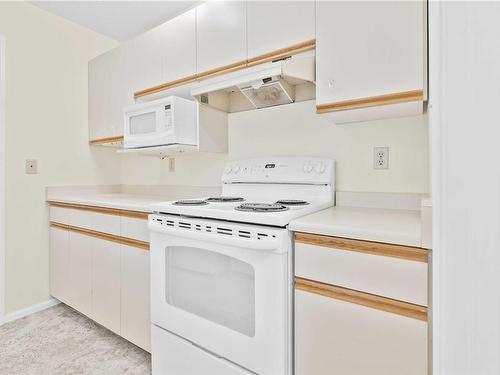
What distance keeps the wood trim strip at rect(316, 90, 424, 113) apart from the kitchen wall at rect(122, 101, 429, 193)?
1.04 ft

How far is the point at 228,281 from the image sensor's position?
48.6 inches

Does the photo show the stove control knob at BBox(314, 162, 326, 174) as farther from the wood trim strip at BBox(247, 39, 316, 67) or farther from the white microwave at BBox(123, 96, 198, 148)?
the white microwave at BBox(123, 96, 198, 148)

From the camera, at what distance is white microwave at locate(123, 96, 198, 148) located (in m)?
1.83

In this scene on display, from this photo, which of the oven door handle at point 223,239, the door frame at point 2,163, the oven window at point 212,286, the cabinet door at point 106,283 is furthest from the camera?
the door frame at point 2,163

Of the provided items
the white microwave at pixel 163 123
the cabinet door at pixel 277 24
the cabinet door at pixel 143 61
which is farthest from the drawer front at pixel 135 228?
the cabinet door at pixel 277 24

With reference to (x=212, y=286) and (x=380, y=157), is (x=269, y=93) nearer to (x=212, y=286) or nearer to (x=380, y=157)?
(x=380, y=157)

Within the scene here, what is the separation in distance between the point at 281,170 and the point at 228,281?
76 cm

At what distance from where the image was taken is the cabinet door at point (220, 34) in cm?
161

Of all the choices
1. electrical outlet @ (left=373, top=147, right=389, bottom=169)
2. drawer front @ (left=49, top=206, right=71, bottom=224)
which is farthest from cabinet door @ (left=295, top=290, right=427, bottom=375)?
drawer front @ (left=49, top=206, right=71, bottom=224)

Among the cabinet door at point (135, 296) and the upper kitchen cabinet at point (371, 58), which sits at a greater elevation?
the upper kitchen cabinet at point (371, 58)

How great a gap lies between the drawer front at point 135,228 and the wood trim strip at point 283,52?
3.50 feet

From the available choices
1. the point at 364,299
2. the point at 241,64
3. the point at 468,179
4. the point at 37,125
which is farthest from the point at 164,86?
→ the point at 468,179

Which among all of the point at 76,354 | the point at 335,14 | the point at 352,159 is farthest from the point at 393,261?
the point at 76,354

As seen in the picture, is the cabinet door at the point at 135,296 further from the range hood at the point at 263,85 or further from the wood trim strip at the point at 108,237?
the range hood at the point at 263,85
